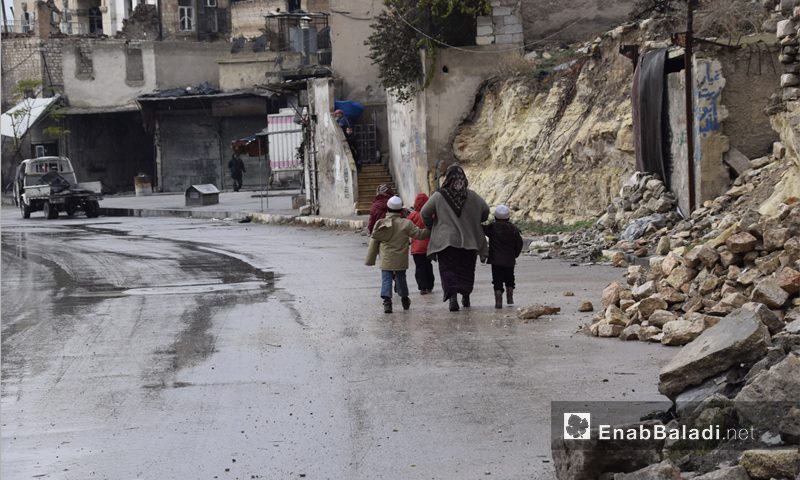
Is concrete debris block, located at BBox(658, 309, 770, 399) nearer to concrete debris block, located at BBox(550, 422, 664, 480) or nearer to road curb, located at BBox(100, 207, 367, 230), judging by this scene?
concrete debris block, located at BBox(550, 422, 664, 480)

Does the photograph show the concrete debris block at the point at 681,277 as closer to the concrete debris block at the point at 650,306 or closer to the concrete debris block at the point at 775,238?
the concrete debris block at the point at 650,306

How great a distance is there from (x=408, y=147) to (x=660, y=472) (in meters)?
28.0

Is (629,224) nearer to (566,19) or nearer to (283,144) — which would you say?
(566,19)

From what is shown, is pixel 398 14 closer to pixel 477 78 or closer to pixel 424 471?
pixel 477 78

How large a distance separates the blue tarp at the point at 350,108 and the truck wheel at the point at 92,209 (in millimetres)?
11203

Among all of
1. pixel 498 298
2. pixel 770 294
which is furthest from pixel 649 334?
pixel 498 298

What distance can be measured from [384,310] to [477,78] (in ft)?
57.6

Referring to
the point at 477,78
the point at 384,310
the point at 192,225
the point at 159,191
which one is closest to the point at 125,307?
the point at 384,310

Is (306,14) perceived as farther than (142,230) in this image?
Yes

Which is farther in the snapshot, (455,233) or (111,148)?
(111,148)

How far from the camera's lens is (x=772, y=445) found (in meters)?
5.84

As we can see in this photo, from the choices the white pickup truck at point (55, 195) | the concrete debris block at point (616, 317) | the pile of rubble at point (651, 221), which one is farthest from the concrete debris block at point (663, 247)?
the white pickup truck at point (55, 195)

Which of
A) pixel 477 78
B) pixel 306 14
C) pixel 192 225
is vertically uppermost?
pixel 306 14

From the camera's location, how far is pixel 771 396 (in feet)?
20.0
